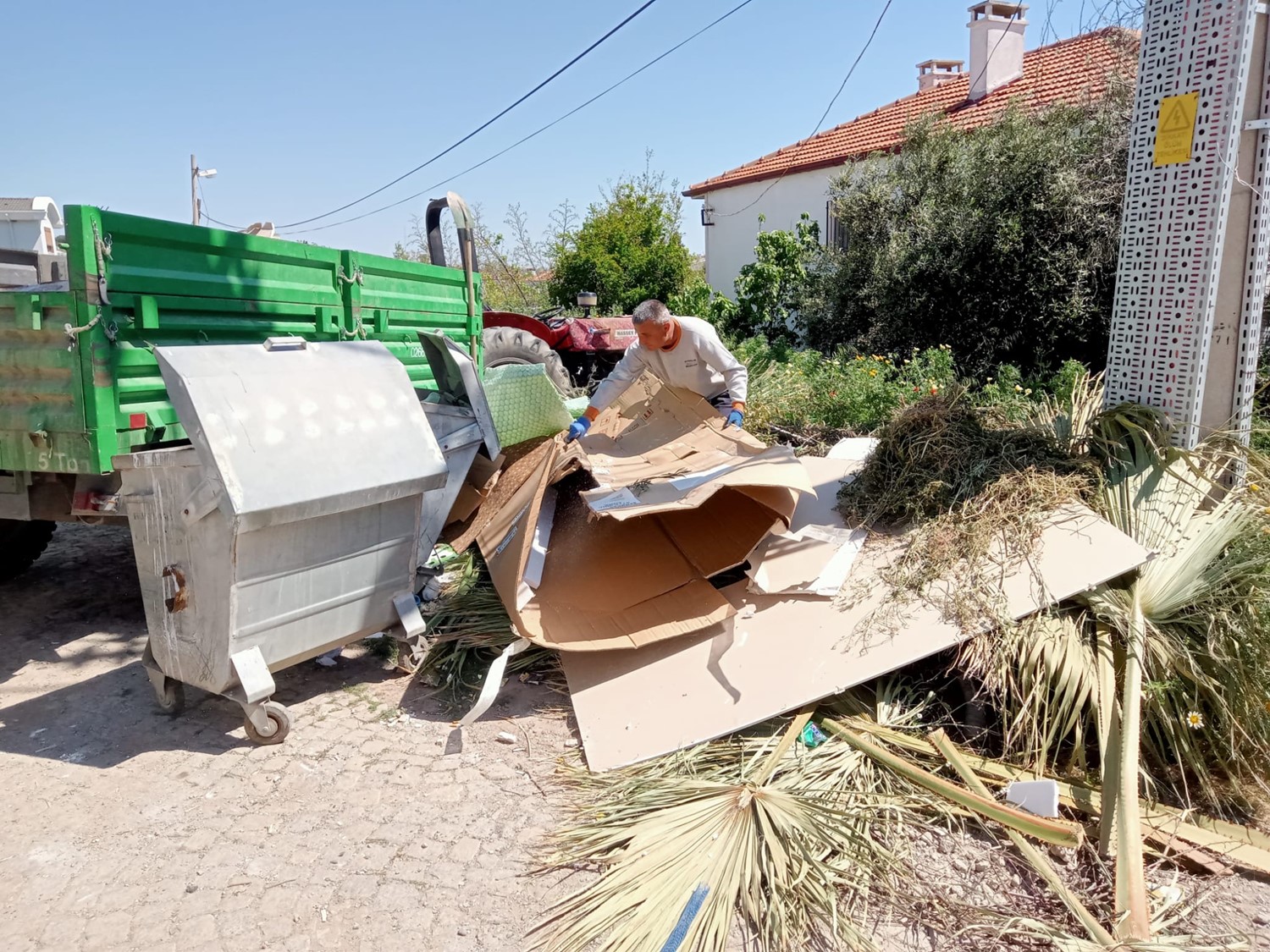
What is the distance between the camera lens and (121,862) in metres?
2.77

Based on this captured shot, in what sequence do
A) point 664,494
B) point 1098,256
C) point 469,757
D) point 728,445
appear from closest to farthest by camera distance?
point 469,757
point 664,494
point 728,445
point 1098,256

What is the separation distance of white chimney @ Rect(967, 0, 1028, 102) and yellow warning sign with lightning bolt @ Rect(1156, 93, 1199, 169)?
10641 mm

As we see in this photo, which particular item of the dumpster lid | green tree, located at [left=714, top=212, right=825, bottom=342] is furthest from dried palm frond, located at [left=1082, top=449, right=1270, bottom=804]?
green tree, located at [left=714, top=212, right=825, bottom=342]

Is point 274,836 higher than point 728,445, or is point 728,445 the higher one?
point 728,445

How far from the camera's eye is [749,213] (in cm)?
1664

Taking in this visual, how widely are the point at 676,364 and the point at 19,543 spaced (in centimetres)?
428

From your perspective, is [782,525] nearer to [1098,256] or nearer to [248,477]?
[248,477]

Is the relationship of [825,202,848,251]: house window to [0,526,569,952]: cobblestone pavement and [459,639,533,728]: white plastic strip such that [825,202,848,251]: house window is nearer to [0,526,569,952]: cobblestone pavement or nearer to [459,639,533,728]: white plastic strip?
[459,639,533,728]: white plastic strip

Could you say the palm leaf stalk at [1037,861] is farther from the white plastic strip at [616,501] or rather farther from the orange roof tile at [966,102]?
the orange roof tile at [966,102]

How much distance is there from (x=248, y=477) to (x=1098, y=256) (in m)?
9.05

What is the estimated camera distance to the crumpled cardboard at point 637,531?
3.72 meters

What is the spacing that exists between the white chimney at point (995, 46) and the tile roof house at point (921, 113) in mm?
18

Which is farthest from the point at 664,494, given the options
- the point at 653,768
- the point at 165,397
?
the point at 165,397

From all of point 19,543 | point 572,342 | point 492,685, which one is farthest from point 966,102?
point 19,543
